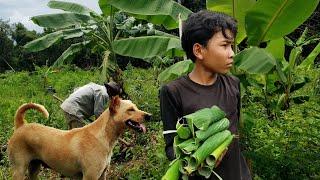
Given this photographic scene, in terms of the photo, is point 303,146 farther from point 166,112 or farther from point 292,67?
point 166,112

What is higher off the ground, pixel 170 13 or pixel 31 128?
pixel 170 13

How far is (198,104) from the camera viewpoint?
93.9 inches

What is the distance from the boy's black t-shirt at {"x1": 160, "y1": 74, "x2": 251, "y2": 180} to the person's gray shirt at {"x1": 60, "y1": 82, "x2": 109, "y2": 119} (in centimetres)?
419

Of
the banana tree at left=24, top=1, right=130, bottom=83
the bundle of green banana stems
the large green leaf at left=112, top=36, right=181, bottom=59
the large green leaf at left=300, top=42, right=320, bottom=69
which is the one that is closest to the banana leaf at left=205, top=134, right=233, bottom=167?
the bundle of green banana stems

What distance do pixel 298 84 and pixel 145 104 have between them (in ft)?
9.77

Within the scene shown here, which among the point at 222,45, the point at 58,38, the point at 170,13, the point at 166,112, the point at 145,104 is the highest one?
the point at 222,45

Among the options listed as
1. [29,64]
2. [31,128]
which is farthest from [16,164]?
[29,64]

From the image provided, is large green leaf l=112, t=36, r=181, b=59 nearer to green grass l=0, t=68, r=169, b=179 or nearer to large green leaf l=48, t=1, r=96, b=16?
green grass l=0, t=68, r=169, b=179

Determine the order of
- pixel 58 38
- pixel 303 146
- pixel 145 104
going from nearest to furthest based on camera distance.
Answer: pixel 303 146 → pixel 58 38 → pixel 145 104

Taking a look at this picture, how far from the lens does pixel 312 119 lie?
17.7 feet

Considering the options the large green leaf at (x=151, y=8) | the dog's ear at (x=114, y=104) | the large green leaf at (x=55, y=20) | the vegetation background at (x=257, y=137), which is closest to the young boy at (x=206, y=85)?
the vegetation background at (x=257, y=137)

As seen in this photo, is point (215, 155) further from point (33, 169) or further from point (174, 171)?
point (33, 169)

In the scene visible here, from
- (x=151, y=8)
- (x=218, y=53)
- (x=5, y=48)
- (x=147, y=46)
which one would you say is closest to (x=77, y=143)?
(x=147, y=46)

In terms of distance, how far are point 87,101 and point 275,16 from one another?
3.01 metres
